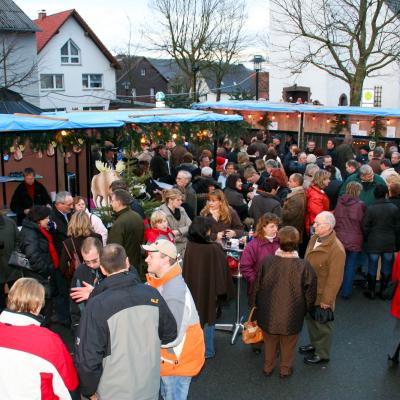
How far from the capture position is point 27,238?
5.73 metres

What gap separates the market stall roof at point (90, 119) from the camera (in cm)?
807

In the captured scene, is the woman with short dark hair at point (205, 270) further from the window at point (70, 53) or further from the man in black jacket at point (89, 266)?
the window at point (70, 53)

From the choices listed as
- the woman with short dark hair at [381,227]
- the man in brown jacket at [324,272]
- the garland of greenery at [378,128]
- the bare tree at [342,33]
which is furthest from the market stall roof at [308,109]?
the man in brown jacket at [324,272]

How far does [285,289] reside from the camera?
4.99 meters

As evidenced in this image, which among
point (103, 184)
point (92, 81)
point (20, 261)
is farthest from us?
point (92, 81)

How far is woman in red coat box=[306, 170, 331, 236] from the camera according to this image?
Result: 7.89 metres

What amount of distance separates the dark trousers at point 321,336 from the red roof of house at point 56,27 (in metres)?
37.2

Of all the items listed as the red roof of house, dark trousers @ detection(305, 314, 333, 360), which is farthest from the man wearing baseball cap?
the red roof of house

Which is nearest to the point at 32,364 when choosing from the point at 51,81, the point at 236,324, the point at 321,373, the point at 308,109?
the point at 321,373

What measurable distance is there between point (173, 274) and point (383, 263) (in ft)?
15.1

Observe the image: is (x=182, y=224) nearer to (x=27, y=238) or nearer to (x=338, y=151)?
(x=27, y=238)

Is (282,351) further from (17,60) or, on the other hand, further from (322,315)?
(17,60)

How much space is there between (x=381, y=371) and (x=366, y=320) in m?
1.30

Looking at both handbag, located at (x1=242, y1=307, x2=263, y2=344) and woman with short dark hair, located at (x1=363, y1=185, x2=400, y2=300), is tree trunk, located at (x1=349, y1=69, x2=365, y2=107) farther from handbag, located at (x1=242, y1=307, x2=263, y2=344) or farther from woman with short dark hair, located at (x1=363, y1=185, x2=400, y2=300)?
handbag, located at (x1=242, y1=307, x2=263, y2=344)
